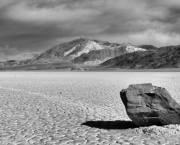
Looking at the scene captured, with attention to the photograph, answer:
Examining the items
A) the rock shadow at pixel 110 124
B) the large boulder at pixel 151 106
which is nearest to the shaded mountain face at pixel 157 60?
the rock shadow at pixel 110 124

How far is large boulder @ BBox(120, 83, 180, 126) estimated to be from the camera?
7582mm

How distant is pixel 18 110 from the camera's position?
39.3 feet

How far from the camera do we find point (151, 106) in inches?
298

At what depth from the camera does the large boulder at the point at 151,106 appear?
7.58 meters

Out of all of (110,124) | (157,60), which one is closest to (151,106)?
(110,124)

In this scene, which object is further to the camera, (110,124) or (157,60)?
(157,60)

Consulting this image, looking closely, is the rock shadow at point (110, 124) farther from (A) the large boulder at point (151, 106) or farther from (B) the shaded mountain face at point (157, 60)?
(B) the shaded mountain face at point (157, 60)

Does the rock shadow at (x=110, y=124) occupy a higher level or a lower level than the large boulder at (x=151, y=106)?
lower

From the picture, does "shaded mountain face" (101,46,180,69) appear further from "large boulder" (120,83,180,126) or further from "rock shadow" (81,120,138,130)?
"large boulder" (120,83,180,126)

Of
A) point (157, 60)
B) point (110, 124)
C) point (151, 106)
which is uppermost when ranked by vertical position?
point (157, 60)

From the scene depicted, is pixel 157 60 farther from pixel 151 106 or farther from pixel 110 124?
pixel 151 106

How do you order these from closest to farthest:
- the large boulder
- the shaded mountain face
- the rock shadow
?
the large boulder
the rock shadow
the shaded mountain face

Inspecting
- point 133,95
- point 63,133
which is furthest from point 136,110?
point 63,133

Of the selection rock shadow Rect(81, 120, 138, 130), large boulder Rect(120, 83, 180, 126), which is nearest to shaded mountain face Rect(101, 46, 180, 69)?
rock shadow Rect(81, 120, 138, 130)
